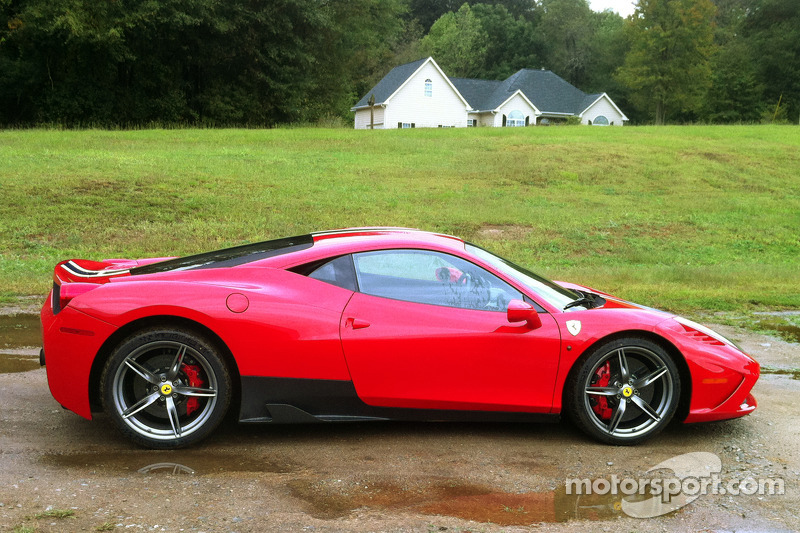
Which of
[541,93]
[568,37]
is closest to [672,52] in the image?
[541,93]

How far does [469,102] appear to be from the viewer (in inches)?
2435

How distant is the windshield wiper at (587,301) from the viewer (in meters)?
4.91

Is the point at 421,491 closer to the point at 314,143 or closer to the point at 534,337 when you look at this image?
the point at 534,337

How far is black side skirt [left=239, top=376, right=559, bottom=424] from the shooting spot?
4.45 m

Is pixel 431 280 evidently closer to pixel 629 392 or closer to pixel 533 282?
pixel 533 282

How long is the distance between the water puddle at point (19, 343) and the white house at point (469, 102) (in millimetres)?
46695

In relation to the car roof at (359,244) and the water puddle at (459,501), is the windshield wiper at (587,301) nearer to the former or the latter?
the car roof at (359,244)

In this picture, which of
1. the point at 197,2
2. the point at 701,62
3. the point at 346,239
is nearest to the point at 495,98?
the point at 701,62

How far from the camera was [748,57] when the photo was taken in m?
65.3

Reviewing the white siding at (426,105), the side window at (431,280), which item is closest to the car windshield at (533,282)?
the side window at (431,280)

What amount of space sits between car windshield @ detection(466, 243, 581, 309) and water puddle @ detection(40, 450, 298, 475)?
6.02 ft

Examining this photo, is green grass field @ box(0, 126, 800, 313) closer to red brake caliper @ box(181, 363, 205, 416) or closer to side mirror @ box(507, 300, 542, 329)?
side mirror @ box(507, 300, 542, 329)

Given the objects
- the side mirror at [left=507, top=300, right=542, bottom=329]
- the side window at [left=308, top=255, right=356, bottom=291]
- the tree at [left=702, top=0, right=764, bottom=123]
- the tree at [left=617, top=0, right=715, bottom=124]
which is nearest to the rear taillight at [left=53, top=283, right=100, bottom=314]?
the side window at [left=308, top=255, right=356, bottom=291]

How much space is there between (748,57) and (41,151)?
61996 mm
